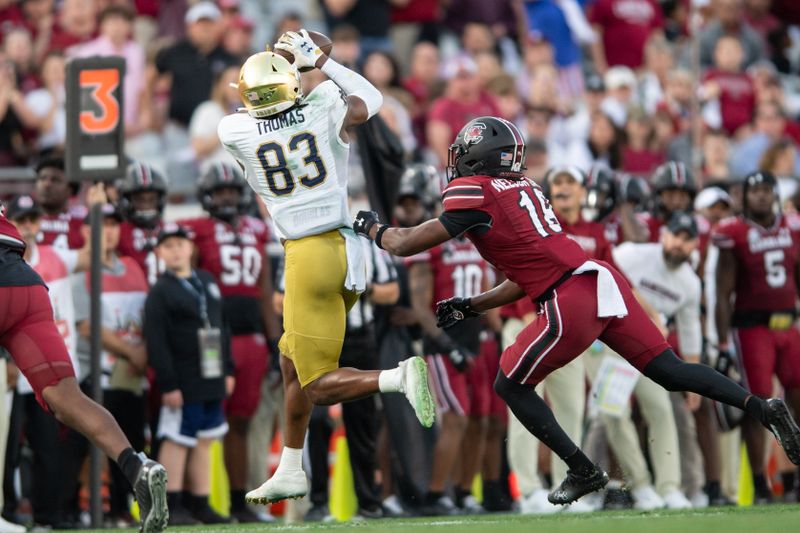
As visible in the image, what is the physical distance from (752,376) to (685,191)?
4.88ft

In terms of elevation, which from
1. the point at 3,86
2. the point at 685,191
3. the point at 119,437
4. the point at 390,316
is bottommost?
the point at 119,437

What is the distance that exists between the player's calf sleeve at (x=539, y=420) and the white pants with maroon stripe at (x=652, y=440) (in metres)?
3.04

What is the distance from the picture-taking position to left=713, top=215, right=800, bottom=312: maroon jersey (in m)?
12.2

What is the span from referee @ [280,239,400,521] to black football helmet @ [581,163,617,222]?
1.57 m

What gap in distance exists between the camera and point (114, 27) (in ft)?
49.5

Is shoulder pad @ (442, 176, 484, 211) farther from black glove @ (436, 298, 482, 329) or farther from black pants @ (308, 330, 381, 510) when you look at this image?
black pants @ (308, 330, 381, 510)

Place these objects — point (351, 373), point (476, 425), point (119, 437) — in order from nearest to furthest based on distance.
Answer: point (119, 437) → point (351, 373) → point (476, 425)

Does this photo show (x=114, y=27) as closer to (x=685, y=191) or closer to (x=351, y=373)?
(x=685, y=191)

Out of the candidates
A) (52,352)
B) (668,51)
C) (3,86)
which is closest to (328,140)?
(52,352)

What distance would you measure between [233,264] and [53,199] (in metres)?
1.33

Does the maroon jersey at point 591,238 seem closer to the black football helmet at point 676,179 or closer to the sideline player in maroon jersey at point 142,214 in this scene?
the black football helmet at point 676,179

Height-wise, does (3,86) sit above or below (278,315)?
above

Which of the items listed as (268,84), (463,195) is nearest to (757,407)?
(463,195)

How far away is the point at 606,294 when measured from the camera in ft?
27.6
